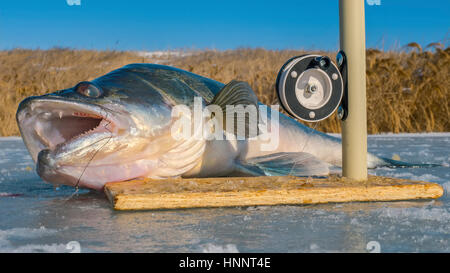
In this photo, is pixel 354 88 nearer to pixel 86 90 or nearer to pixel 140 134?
pixel 140 134

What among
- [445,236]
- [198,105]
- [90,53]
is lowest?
[445,236]

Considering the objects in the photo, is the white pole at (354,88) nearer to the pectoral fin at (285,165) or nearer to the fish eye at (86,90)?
→ the pectoral fin at (285,165)

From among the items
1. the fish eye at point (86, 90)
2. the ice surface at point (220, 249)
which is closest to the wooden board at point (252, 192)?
the fish eye at point (86, 90)

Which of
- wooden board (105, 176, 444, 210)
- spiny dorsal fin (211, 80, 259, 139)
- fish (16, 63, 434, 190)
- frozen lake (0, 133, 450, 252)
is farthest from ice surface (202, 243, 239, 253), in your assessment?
spiny dorsal fin (211, 80, 259, 139)

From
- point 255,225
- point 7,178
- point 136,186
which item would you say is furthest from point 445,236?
point 7,178

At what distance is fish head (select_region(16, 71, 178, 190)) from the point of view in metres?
2.17

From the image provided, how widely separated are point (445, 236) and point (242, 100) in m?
1.21

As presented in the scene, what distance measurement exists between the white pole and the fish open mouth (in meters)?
1.05

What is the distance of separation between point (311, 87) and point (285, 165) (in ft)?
1.62

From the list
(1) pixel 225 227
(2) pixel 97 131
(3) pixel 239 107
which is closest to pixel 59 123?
(2) pixel 97 131

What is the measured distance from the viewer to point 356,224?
1.66 m

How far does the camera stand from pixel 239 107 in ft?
8.17

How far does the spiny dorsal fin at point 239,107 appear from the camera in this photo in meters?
2.46
